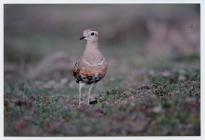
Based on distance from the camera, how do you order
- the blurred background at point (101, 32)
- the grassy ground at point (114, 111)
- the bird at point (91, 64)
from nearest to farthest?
the grassy ground at point (114, 111) → the bird at point (91, 64) → the blurred background at point (101, 32)

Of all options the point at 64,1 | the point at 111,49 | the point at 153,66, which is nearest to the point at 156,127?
the point at 64,1

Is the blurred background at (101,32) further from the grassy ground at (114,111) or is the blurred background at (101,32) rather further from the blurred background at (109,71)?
the grassy ground at (114,111)

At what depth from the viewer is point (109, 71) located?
1307cm

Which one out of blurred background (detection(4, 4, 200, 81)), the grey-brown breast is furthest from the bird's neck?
blurred background (detection(4, 4, 200, 81))

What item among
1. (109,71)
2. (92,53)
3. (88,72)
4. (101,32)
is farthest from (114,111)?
(101,32)

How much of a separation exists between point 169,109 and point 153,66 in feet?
12.8

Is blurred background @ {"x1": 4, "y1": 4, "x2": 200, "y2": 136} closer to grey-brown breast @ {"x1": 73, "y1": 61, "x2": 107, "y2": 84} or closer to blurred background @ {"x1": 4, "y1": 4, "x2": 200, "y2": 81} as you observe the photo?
blurred background @ {"x1": 4, "y1": 4, "x2": 200, "y2": 81}

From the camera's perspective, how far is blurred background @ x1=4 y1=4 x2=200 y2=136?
916cm

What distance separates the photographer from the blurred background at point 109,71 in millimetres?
9164

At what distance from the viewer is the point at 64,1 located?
1071cm

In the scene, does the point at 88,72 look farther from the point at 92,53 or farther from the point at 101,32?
the point at 101,32

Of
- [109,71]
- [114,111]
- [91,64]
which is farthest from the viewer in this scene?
[109,71]

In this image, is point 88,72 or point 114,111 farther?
point 88,72

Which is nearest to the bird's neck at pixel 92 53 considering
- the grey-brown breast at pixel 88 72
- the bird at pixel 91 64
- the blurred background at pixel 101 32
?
the bird at pixel 91 64
